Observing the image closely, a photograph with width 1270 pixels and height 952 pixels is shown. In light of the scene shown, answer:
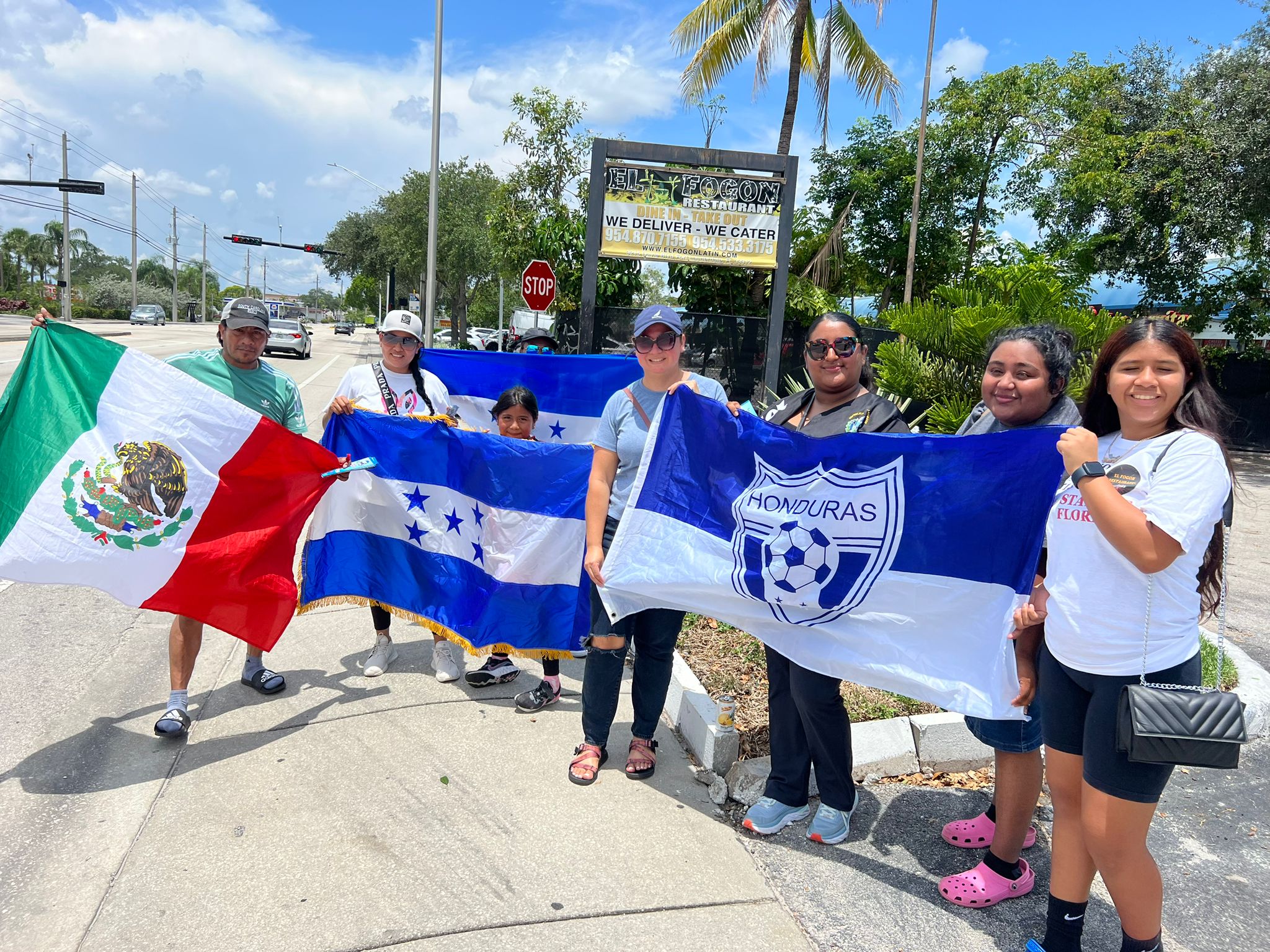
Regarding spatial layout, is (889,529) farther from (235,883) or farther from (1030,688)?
(235,883)

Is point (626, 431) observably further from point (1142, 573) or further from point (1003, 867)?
point (1003, 867)

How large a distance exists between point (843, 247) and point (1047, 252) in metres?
4.84

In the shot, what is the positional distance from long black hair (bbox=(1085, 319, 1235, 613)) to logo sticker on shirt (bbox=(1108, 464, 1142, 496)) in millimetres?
191

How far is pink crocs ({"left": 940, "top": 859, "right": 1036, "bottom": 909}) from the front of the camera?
2.90 metres

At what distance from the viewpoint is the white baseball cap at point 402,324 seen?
14.6ft

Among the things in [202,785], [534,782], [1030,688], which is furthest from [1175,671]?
[202,785]

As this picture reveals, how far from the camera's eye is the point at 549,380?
6.88 meters

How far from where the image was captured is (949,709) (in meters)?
2.83

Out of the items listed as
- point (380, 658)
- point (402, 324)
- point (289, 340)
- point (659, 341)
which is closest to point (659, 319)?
point (659, 341)

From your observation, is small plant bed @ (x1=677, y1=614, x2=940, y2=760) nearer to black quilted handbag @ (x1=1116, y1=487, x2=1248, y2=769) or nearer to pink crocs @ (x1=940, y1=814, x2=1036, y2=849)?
pink crocs @ (x1=940, y1=814, x2=1036, y2=849)

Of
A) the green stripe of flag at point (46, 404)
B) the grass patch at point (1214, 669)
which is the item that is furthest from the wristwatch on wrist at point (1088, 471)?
the green stripe of flag at point (46, 404)

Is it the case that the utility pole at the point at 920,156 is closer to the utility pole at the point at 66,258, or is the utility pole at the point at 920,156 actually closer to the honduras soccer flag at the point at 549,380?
the honduras soccer flag at the point at 549,380

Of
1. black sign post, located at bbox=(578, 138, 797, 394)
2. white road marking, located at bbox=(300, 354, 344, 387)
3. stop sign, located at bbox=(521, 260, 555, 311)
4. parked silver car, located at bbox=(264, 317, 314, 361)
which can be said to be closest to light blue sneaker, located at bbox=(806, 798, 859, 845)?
black sign post, located at bbox=(578, 138, 797, 394)

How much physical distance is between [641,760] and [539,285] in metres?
11.7
